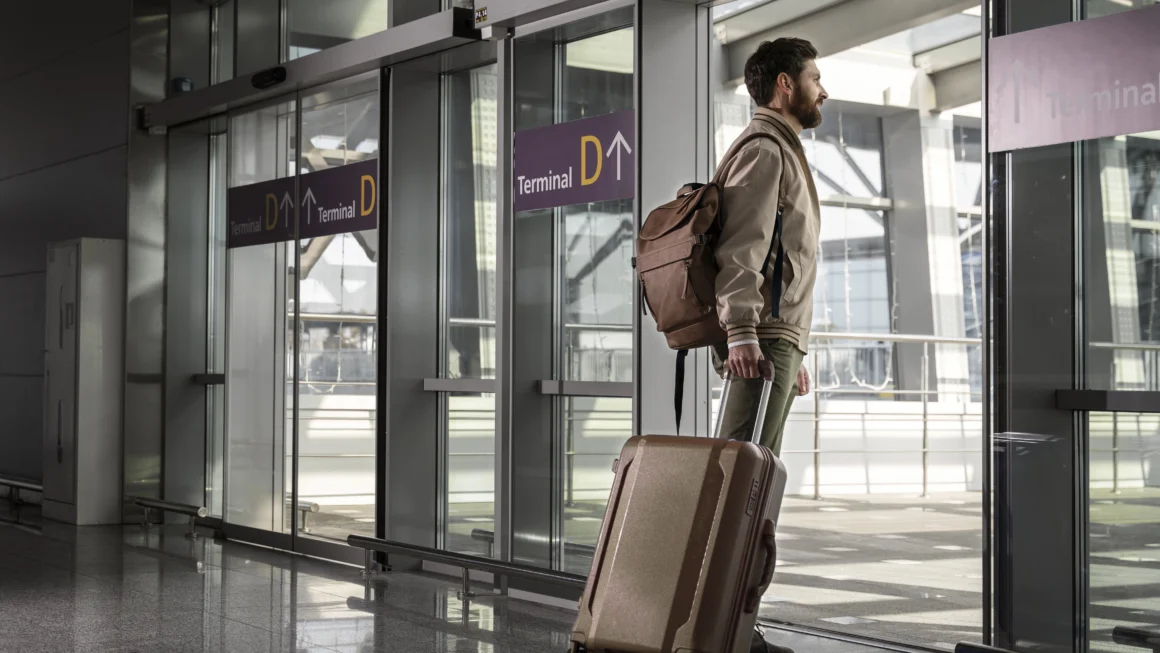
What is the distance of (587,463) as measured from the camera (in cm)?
557

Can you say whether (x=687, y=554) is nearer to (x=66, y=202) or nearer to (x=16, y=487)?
(x=66, y=202)

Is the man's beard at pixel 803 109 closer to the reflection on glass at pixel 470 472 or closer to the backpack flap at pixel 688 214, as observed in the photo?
the backpack flap at pixel 688 214

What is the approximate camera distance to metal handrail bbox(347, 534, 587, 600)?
16.1 feet

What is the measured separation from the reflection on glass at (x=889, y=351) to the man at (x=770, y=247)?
2.33 feet

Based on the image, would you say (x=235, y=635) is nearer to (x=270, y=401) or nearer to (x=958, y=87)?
(x=270, y=401)

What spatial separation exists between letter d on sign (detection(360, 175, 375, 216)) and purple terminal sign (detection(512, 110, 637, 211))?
1.27 metres

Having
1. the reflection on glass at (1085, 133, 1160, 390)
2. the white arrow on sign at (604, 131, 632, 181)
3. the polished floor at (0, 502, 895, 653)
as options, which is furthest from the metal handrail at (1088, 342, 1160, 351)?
the white arrow on sign at (604, 131, 632, 181)

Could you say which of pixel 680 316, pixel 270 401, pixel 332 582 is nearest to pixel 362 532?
pixel 332 582

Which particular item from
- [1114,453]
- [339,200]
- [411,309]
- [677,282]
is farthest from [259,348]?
[1114,453]

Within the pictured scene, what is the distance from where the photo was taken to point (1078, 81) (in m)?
3.55

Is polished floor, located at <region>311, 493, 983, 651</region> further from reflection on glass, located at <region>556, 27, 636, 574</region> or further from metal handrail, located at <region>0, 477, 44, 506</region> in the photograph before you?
metal handrail, located at <region>0, 477, 44, 506</region>

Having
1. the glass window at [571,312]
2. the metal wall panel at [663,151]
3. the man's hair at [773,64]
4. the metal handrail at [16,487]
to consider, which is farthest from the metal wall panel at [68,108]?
the man's hair at [773,64]

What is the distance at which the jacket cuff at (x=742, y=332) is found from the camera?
3227 mm

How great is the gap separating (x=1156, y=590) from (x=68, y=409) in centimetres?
731
